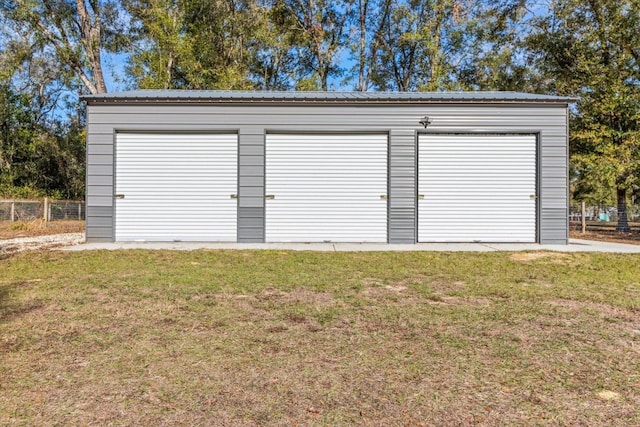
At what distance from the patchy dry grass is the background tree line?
647cm

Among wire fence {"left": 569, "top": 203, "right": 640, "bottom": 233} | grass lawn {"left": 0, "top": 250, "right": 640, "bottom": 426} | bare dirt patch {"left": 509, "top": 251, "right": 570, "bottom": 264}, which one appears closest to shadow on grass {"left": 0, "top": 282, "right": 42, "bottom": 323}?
grass lawn {"left": 0, "top": 250, "right": 640, "bottom": 426}

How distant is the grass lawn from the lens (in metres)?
1.80

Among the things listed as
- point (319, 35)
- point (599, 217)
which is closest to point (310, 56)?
point (319, 35)

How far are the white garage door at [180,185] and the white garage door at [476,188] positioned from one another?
4181mm

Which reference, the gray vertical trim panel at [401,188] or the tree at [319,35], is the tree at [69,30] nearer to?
the tree at [319,35]

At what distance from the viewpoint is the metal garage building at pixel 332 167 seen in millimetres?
8406

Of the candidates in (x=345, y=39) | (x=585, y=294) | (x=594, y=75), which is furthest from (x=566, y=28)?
(x=585, y=294)

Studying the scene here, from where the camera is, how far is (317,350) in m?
2.47

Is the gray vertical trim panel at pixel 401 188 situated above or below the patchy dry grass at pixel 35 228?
above

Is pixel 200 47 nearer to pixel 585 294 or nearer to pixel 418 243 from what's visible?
pixel 418 243

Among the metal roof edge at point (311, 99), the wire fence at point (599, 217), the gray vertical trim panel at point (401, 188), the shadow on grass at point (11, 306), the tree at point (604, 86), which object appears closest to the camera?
the shadow on grass at point (11, 306)

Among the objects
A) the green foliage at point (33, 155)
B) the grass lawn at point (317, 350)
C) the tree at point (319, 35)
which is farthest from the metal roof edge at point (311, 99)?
the green foliage at point (33, 155)

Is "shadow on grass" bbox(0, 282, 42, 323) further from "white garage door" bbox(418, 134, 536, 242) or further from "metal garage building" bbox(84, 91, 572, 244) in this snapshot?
"white garage door" bbox(418, 134, 536, 242)

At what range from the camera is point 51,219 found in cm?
1248
